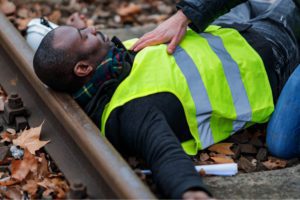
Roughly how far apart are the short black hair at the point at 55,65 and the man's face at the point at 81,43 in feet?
0.10

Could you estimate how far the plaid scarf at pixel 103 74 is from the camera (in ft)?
13.5

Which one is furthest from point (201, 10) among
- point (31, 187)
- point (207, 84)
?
point (31, 187)

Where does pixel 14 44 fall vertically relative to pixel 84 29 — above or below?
below

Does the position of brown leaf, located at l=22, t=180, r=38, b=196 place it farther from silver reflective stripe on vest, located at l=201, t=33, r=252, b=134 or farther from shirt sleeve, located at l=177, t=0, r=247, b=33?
shirt sleeve, located at l=177, t=0, r=247, b=33

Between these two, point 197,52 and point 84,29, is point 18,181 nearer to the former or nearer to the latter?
point 84,29

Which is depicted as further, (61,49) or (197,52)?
(197,52)

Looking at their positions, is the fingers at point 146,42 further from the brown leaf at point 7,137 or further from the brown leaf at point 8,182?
the brown leaf at point 8,182

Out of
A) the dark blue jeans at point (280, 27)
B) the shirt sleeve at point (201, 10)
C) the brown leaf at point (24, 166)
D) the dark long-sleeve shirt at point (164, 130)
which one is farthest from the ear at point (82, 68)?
the dark blue jeans at point (280, 27)

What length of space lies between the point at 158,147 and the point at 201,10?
122 centimetres

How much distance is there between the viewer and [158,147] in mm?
3680

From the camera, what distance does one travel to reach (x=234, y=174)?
13.1ft

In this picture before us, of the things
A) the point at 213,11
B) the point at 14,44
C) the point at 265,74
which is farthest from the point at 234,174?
the point at 14,44

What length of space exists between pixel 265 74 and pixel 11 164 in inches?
67.1

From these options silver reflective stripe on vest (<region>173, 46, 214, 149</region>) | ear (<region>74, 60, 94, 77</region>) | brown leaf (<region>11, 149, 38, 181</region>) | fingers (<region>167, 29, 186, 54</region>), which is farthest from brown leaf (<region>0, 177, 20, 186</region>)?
fingers (<region>167, 29, 186, 54</region>)
